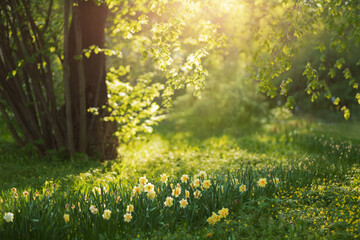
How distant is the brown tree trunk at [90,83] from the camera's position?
22.2 ft

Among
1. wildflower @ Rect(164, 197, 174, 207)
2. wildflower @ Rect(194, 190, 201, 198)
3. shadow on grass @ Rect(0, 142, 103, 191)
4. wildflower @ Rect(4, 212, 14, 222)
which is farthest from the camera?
shadow on grass @ Rect(0, 142, 103, 191)

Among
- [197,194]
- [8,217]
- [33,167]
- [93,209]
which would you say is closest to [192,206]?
[197,194]

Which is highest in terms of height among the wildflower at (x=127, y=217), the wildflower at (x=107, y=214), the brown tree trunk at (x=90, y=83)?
the brown tree trunk at (x=90, y=83)

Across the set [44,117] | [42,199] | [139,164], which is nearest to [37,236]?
[42,199]

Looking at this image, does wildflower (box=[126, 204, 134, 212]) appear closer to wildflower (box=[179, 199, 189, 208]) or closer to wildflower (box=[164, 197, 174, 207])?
wildflower (box=[164, 197, 174, 207])

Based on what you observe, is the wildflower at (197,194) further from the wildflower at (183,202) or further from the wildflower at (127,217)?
the wildflower at (127,217)

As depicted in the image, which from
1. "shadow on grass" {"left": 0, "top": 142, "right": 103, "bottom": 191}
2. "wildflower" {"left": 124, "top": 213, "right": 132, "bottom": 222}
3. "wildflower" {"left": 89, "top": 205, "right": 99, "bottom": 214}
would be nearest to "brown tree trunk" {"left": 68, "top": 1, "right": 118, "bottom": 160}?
"shadow on grass" {"left": 0, "top": 142, "right": 103, "bottom": 191}

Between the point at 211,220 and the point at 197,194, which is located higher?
the point at 197,194

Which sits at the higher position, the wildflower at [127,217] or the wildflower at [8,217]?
the wildflower at [8,217]

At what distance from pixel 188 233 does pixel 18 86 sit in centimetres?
512

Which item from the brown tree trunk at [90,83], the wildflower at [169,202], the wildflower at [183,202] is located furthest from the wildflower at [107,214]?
the brown tree trunk at [90,83]

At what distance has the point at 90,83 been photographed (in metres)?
6.96

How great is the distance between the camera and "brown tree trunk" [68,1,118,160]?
678 cm

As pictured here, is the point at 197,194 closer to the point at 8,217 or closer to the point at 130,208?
the point at 130,208
